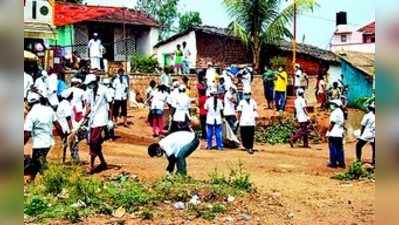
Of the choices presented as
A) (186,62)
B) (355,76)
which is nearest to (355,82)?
(355,76)

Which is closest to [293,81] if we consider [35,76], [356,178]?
[35,76]

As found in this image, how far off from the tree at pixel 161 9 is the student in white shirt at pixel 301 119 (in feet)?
55.5

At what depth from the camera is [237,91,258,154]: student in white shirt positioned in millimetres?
12913

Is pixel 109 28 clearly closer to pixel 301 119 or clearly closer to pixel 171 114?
pixel 171 114

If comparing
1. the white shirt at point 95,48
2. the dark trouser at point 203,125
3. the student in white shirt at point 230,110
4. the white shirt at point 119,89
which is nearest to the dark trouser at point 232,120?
the student in white shirt at point 230,110

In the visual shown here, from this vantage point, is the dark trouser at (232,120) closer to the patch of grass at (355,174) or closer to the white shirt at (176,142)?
the patch of grass at (355,174)

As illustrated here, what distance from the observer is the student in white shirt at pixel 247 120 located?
12.9m

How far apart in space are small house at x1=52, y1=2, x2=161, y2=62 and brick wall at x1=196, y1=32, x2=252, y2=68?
7.37 feet

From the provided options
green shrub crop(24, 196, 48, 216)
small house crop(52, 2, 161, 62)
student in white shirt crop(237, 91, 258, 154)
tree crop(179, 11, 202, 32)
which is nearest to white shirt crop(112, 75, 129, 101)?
student in white shirt crop(237, 91, 258, 154)

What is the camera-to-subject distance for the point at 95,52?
18938 mm

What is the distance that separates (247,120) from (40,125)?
582 cm
